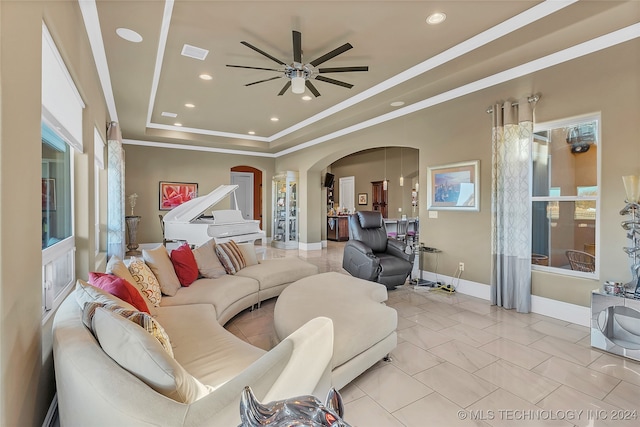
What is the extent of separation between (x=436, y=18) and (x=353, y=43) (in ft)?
2.96

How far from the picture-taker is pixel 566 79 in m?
3.35

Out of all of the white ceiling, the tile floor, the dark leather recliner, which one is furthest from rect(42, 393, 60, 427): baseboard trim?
the dark leather recliner

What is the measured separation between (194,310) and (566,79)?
4543 mm

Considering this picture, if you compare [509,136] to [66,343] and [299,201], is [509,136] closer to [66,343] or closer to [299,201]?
[66,343]

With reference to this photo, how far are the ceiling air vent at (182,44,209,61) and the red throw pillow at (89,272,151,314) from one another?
278cm

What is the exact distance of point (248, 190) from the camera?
35.7ft

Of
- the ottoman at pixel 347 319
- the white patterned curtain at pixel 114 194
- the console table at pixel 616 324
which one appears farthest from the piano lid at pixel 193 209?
the console table at pixel 616 324

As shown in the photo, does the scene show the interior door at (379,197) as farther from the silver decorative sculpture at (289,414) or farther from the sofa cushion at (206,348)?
the silver decorative sculpture at (289,414)

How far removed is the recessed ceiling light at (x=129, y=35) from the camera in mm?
2844

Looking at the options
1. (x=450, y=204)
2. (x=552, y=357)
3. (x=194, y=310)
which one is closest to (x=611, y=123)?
(x=450, y=204)

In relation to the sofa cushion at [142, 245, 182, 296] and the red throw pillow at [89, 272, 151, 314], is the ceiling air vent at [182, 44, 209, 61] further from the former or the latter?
the red throw pillow at [89, 272, 151, 314]

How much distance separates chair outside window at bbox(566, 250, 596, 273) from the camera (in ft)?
10.8

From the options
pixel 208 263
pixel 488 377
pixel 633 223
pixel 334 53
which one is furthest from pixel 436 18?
pixel 208 263

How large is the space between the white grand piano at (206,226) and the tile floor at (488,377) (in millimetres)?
2270
